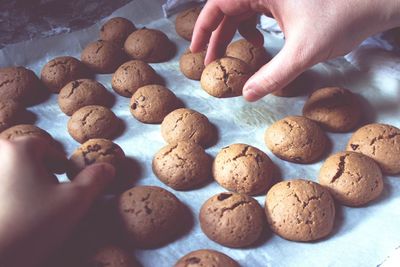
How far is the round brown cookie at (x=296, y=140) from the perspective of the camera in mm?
1859

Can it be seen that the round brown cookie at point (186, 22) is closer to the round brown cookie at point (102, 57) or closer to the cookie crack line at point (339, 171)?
the round brown cookie at point (102, 57)

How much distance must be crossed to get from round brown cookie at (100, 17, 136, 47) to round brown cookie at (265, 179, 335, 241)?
1.23 meters

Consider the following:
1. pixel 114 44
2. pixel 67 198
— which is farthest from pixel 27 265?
pixel 114 44

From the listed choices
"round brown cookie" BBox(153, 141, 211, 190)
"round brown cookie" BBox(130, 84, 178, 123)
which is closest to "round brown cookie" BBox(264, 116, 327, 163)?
"round brown cookie" BBox(153, 141, 211, 190)

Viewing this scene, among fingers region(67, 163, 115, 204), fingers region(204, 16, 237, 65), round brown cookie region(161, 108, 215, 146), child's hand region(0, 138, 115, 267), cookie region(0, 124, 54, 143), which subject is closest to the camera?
child's hand region(0, 138, 115, 267)

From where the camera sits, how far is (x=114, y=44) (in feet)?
7.71

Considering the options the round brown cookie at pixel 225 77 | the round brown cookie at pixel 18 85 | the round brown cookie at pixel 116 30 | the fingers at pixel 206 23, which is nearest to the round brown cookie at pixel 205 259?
the round brown cookie at pixel 225 77

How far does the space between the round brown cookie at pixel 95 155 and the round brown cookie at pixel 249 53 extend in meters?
Answer: 0.83

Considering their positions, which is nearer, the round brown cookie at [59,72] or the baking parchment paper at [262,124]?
the baking parchment paper at [262,124]

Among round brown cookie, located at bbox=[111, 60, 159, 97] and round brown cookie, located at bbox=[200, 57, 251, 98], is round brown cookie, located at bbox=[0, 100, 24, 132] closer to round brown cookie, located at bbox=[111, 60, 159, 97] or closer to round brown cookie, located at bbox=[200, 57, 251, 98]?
round brown cookie, located at bbox=[111, 60, 159, 97]

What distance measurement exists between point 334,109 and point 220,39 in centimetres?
60

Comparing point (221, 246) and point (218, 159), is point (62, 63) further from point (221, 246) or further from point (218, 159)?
point (221, 246)

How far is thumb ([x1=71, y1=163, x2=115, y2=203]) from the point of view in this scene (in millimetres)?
1343

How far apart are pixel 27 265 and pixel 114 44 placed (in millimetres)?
1374
